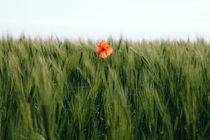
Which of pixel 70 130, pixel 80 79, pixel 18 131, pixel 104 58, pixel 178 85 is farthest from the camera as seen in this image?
pixel 104 58

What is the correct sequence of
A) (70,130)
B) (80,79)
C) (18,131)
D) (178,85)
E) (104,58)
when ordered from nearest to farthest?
(18,131)
(70,130)
(178,85)
(80,79)
(104,58)

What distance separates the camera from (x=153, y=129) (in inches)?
31.5

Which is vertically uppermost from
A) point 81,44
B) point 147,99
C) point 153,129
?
point 81,44

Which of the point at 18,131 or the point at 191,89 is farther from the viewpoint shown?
the point at 191,89

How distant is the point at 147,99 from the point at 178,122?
0.15 metres

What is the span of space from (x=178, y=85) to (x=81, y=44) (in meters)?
1.01

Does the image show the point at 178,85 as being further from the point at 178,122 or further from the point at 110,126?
the point at 110,126

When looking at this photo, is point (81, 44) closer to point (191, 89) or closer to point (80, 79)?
point (80, 79)

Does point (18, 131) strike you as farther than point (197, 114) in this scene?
No

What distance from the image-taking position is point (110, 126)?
0.73 m

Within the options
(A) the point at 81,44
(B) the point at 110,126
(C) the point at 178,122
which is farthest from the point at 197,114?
(A) the point at 81,44

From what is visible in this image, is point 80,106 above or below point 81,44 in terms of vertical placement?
below

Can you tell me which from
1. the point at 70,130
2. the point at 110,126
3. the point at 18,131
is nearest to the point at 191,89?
the point at 110,126

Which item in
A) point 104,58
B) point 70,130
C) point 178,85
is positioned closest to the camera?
point 70,130
